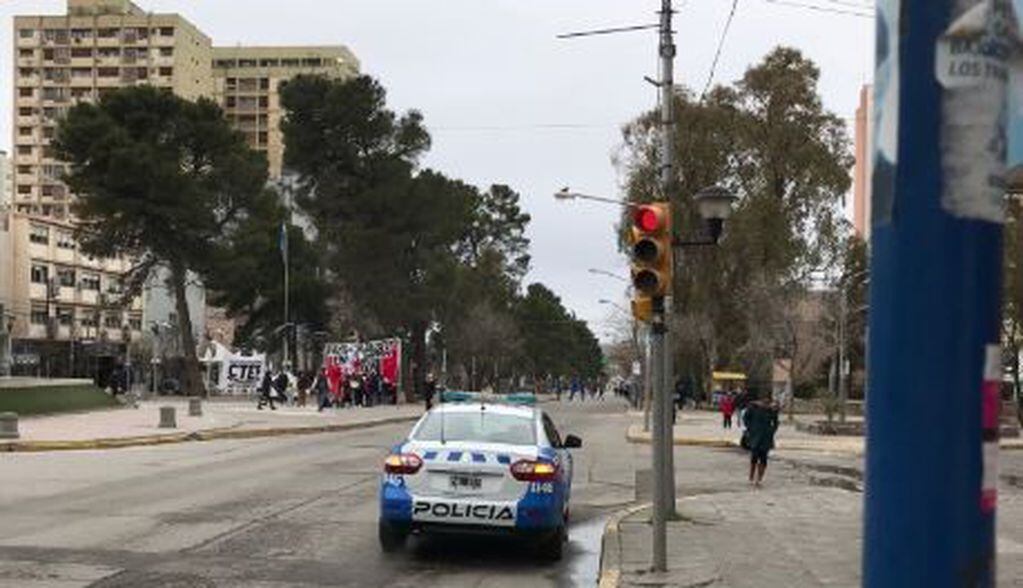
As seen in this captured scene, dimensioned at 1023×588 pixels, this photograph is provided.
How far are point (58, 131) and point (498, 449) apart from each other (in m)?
60.6

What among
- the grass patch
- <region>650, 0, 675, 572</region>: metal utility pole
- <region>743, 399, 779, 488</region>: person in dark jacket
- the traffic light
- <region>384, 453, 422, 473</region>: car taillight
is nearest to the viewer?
the traffic light

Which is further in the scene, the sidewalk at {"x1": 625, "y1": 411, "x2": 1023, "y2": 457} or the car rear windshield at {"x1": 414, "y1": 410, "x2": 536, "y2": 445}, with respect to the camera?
the sidewalk at {"x1": 625, "y1": 411, "x2": 1023, "y2": 457}

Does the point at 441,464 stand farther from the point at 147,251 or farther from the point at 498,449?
the point at 147,251

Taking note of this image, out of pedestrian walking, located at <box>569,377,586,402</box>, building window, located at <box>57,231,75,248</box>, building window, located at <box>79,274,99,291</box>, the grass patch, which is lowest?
Answer: pedestrian walking, located at <box>569,377,586,402</box>

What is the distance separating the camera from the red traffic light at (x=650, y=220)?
11.1 metres

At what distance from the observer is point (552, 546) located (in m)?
12.6

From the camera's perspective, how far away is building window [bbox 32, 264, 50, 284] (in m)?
111

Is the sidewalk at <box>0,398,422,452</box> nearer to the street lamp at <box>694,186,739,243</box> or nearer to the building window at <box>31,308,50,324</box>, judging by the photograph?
the street lamp at <box>694,186,739,243</box>

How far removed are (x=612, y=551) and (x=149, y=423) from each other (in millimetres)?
25180

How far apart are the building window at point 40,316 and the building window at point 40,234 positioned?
5826mm

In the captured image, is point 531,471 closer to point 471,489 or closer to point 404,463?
point 471,489

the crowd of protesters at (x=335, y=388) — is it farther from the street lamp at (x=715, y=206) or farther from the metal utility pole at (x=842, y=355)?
the street lamp at (x=715, y=206)

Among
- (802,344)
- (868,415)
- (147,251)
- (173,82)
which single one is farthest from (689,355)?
(173,82)

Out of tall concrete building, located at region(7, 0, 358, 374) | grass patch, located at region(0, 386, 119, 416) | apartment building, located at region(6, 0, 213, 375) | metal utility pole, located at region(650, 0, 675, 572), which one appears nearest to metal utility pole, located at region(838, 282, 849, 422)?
→ grass patch, located at region(0, 386, 119, 416)
